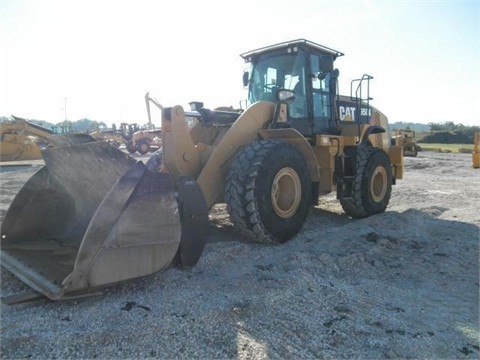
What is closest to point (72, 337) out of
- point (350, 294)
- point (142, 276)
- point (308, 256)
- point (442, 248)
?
point (142, 276)

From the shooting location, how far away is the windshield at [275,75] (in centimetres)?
638

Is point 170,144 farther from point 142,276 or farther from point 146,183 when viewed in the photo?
point 142,276

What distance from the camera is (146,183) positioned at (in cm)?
359

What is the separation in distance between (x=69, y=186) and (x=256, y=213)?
2185 millimetres

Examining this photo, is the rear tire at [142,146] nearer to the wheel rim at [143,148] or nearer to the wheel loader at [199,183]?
the wheel rim at [143,148]

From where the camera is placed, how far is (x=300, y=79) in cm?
639

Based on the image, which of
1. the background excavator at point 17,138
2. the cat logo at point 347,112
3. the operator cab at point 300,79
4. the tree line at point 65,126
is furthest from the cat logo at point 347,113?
the background excavator at point 17,138

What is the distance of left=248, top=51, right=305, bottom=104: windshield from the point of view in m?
6.38

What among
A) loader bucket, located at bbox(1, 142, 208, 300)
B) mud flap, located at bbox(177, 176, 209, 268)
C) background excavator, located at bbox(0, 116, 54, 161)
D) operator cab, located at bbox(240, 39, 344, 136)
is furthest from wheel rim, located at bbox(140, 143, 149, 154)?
mud flap, located at bbox(177, 176, 209, 268)

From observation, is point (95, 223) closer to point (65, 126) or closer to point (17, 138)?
point (17, 138)

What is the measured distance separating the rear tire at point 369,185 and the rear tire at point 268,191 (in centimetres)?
179

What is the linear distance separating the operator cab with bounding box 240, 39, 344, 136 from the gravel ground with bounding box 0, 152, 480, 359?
2.09 metres

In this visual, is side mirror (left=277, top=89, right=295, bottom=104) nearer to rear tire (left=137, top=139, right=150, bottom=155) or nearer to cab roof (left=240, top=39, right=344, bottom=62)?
cab roof (left=240, top=39, right=344, bottom=62)

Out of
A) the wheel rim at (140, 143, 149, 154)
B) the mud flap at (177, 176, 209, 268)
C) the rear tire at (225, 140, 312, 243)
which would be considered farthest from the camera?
the wheel rim at (140, 143, 149, 154)
